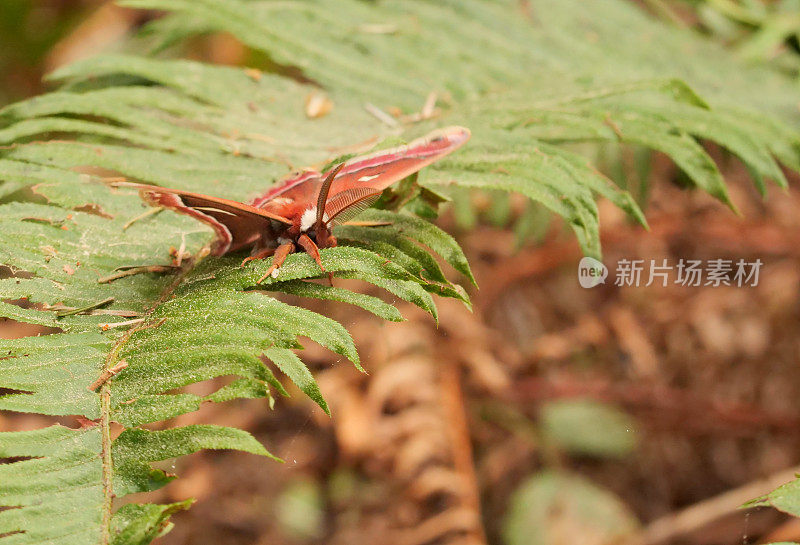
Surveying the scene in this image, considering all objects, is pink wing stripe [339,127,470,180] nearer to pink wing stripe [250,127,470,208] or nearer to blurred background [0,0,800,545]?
pink wing stripe [250,127,470,208]

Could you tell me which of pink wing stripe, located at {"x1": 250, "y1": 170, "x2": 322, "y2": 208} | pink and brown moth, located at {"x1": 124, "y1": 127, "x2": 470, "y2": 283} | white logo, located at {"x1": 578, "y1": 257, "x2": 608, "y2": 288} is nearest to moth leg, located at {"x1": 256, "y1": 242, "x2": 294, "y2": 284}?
pink and brown moth, located at {"x1": 124, "y1": 127, "x2": 470, "y2": 283}

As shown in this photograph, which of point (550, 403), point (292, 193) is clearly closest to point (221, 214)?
point (292, 193)

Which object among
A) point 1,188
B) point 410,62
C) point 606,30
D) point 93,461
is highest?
point 606,30

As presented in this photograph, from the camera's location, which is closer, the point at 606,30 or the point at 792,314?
the point at 606,30

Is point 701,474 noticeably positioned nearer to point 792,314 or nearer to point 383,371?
point 792,314

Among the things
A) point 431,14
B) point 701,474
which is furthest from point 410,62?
point 701,474

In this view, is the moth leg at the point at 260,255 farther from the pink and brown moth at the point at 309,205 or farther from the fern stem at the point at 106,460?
the fern stem at the point at 106,460

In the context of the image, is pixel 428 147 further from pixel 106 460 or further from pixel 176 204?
pixel 106 460

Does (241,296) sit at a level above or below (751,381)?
above
